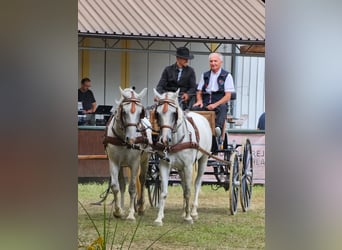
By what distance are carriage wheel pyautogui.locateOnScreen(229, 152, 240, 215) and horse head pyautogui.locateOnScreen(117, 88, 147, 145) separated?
6.10 ft

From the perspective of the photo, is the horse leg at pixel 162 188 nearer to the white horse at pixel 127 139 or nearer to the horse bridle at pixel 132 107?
the white horse at pixel 127 139

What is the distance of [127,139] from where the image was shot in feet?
25.3

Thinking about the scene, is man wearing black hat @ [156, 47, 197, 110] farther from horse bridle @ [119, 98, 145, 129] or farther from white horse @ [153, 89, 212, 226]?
horse bridle @ [119, 98, 145, 129]

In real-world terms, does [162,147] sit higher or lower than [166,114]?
lower

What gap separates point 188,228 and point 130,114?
160cm

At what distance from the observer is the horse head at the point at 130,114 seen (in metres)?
7.65

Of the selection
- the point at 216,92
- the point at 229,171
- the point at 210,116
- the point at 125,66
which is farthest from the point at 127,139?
the point at 125,66

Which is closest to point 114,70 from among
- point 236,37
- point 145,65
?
point 145,65

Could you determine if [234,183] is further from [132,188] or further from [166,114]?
[166,114]

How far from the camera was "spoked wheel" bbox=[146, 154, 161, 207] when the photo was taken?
9.41m

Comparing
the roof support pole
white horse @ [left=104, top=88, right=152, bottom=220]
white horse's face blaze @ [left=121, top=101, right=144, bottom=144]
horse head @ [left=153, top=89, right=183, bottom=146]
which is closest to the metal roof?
the roof support pole

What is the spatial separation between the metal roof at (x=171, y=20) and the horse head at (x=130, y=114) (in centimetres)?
585
